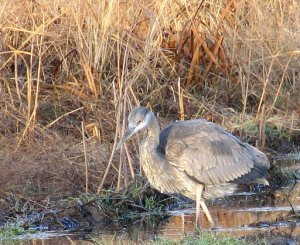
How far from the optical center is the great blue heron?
23.8 ft

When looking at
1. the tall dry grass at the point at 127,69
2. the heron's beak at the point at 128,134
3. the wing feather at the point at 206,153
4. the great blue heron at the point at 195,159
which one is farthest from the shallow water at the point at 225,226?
the heron's beak at the point at 128,134

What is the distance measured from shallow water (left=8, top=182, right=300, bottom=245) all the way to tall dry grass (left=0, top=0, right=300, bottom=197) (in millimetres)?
682

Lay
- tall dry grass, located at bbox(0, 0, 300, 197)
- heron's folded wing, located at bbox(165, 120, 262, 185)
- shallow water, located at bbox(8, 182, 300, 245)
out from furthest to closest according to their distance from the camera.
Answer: tall dry grass, located at bbox(0, 0, 300, 197)
heron's folded wing, located at bbox(165, 120, 262, 185)
shallow water, located at bbox(8, 182, 300, 245)

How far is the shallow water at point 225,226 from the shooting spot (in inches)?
281

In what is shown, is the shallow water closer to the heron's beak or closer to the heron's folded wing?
the heron's folded wing

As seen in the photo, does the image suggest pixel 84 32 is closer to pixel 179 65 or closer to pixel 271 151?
pixel 179 65

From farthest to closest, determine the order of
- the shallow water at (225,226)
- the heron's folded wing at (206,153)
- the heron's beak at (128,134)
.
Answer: the heron's folded wing at (206,153) < the shallow water at (225,226) < the heron's beak at (128,134)

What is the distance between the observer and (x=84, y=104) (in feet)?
32.3

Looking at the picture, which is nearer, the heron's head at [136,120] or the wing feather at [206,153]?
the heron's head at [136,120]

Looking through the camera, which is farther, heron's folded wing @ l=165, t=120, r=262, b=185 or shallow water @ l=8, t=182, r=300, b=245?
heron's folded wing @ l=165, t=120, r=262, b=185

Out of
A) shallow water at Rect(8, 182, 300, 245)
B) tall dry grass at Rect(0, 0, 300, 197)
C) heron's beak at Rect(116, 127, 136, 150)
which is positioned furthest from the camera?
tall dry grass at Rect(0, 0, 300, 197)

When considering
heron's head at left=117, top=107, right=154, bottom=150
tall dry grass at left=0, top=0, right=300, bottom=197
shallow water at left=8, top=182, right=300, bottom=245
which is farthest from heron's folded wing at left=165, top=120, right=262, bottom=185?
tall dry grass at left=0, top=0, right=300, bottom=197

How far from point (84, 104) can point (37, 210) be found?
2251mm

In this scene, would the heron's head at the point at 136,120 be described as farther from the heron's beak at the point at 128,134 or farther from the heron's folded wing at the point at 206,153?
the heron's folded wing at the point at 206,153
